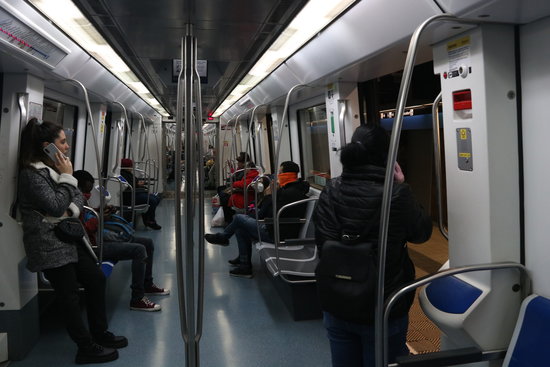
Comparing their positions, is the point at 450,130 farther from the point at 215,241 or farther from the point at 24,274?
the point at 215,241

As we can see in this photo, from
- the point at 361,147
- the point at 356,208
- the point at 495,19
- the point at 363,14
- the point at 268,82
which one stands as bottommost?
the point at 356,208

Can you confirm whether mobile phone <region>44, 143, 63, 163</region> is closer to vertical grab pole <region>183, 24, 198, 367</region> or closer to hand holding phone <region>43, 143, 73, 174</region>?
hand holding phone <region>43, 143, 73, 174</region>

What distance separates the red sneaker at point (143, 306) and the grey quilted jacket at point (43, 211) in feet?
4.25

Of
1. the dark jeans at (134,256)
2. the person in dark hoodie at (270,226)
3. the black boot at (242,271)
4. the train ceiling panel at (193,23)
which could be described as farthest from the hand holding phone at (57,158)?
the black boot at (242,271)

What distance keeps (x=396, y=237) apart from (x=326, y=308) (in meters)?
0.48

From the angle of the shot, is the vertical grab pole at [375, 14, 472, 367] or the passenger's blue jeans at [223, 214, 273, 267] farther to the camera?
the passenger's blue jeans at [223, 214, 273, 267]

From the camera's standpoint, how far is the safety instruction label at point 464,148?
2062 millimetres

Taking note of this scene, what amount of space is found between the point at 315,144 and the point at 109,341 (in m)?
3.89

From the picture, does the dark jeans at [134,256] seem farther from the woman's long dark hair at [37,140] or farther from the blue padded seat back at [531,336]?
the blue padded seat back at [531,336]

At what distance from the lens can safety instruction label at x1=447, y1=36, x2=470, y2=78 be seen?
2033 mm

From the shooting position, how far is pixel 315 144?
630 cm

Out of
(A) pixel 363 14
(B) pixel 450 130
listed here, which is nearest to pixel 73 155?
(A) pixel 363 14

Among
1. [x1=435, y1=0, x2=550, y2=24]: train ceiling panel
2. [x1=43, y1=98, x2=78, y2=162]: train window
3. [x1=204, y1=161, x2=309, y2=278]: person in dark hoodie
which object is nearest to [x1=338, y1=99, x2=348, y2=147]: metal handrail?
[x1=204, y1=161, x2=309, y2=278]: person in dark hoodie

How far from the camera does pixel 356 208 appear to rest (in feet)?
6.37
